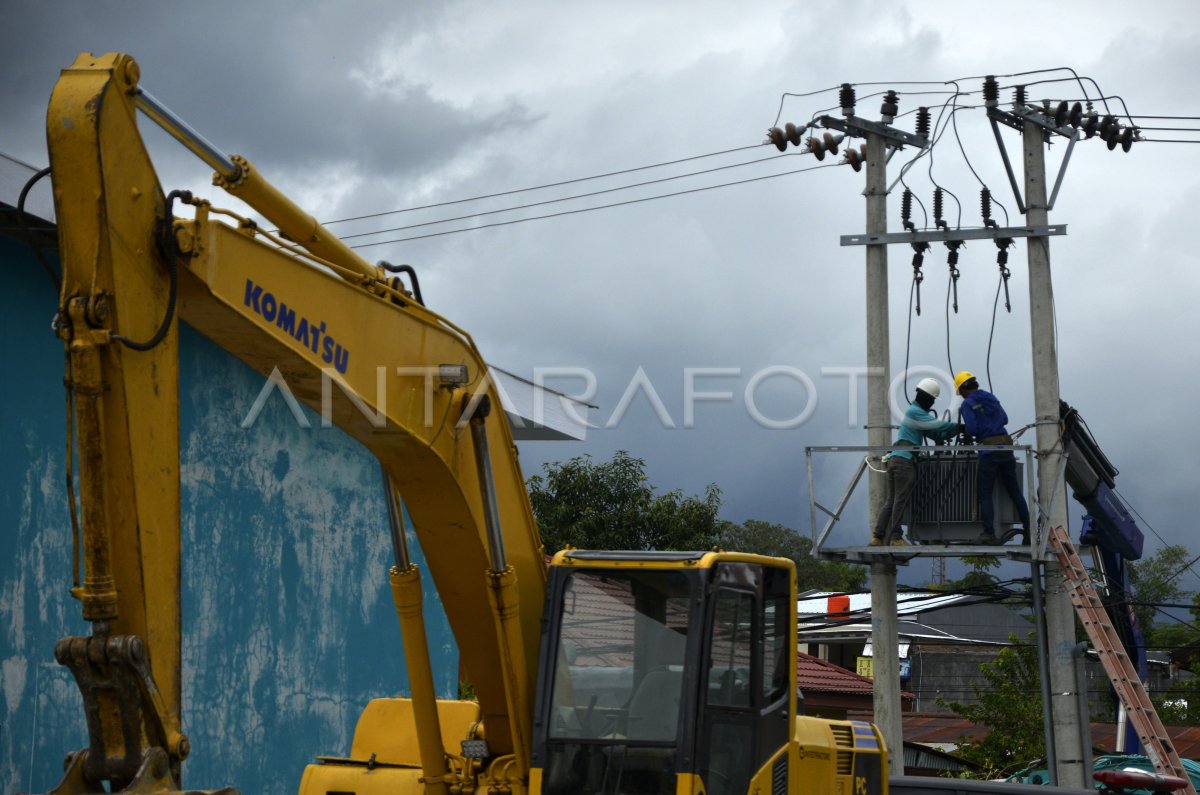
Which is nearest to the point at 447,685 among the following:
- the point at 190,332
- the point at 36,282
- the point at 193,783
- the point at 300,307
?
the point at 193,783

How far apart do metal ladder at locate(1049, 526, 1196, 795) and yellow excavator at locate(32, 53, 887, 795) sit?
7.16 meters

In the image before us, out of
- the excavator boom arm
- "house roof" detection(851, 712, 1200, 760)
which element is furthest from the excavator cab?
"house roof" detection(851, 712, 1200, 760)

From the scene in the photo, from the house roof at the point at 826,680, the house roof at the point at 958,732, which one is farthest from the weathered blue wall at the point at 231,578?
the house roof at the point at 958,732

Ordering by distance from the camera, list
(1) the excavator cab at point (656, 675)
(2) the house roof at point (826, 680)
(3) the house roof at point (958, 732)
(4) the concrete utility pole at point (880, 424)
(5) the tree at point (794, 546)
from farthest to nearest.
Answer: (5) the tree at point (794, 546), (2) the house roof at point (826, 680), (3) the house roof at point (958, 732), (4) the concrete utility pole at point (880, 424), (1) the excavator cab at point (656, 675)

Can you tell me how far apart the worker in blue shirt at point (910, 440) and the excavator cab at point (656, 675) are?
8191 millimetres

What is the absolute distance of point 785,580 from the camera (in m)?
9.04

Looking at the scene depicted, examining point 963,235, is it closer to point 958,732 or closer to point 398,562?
point 398,562

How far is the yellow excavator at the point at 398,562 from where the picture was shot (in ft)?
20.8

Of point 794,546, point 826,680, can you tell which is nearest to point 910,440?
point 826,680

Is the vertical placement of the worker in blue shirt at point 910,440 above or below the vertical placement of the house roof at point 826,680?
above

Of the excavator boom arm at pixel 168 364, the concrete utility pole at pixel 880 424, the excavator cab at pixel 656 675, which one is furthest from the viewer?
the concrete utility pole at pixel 880 424

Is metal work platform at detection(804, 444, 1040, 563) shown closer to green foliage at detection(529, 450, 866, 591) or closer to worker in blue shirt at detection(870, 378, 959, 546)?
worker in blue shirt at detection(870, 378, 959, 546)

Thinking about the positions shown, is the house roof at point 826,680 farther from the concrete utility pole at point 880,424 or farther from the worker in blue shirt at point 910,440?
the worker in blue shirt at point 910,440

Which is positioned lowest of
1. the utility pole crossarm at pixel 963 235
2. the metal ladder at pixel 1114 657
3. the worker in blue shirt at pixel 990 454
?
the metal ladder at pixel 1114 657
